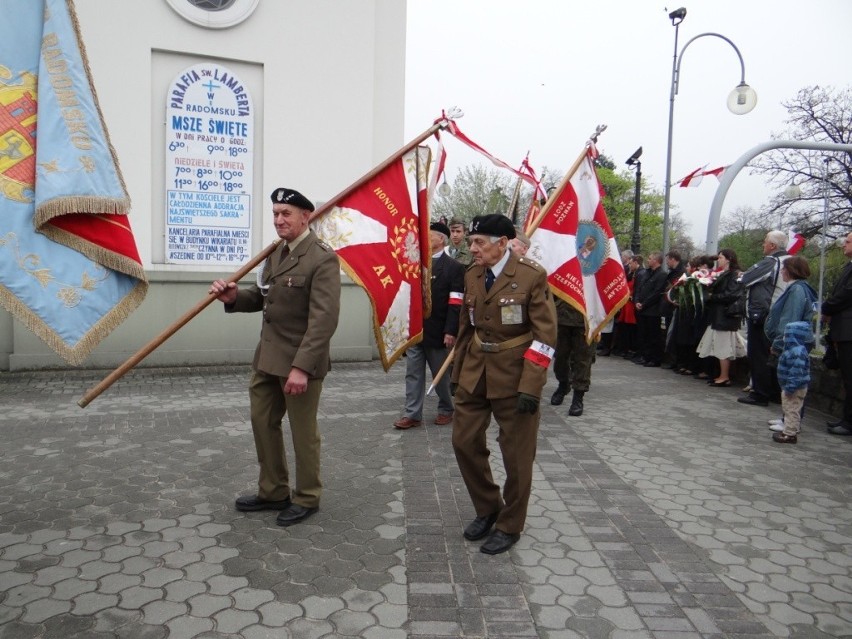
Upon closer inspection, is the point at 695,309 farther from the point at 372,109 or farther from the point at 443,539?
the point at 443,539

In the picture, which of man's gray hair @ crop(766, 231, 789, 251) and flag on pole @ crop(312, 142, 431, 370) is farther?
man's gray hair @ crop(766, 231, 789, 251)

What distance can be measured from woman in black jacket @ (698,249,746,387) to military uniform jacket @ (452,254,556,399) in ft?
20.4

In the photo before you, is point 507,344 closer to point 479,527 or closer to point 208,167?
point 479,527

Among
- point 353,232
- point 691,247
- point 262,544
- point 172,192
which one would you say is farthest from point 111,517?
point 691,247

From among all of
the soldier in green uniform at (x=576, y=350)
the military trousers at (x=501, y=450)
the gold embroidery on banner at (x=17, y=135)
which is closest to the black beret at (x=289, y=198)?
the gold embroidery on banner at (x=17, y=135)

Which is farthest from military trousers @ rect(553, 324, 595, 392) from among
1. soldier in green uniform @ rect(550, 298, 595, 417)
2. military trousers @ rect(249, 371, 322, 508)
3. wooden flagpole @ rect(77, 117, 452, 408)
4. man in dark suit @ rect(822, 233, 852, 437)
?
military trousers @ rect(249, 371, 322, 508)

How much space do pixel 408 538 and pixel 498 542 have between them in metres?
0.53

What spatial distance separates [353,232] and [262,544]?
7.51 ft

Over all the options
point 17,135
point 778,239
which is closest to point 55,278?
point 17,135

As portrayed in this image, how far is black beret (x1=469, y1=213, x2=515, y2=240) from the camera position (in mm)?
3936

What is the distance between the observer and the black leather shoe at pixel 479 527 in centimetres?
398

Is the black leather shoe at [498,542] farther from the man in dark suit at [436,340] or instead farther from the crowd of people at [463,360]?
the man in dark suit at [436,340]

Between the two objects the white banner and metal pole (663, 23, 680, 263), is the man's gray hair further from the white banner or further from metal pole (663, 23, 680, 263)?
metal pole (663, 23, 680, 263)

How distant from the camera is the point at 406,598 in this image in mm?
3293
